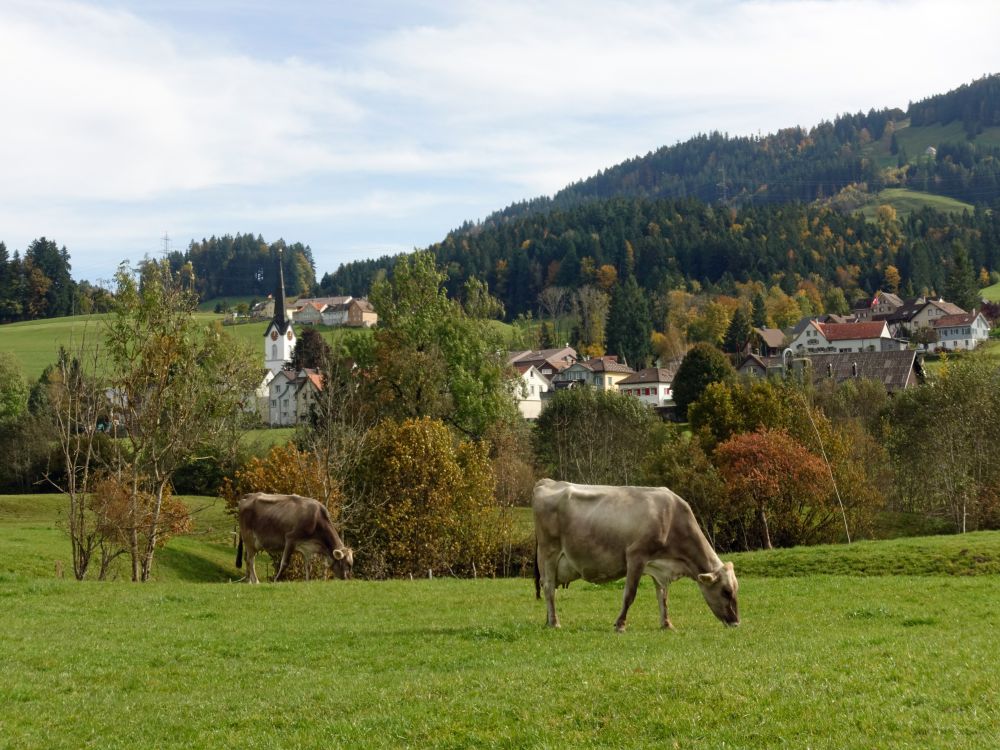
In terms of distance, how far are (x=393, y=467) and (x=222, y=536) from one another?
751 inches

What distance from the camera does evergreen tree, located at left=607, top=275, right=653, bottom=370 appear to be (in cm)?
18262

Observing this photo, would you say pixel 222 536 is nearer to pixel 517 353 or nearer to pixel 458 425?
pixel 458 425

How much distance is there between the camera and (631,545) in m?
18.9

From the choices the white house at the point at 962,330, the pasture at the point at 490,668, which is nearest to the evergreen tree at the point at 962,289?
the white house at the point at 962,330

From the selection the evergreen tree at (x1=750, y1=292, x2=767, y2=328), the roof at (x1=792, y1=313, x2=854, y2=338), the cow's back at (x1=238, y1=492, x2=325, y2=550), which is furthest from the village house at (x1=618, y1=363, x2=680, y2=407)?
the cow's back at (x1=238, y1=492, x2=325, y2=550)

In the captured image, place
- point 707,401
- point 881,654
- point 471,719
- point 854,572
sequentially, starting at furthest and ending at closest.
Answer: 1. point 707,401
2. point 854,572
3. point 881,654
4. point 471,719

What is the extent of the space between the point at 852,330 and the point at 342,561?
156517 millimetres

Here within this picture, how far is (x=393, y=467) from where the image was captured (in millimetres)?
49531

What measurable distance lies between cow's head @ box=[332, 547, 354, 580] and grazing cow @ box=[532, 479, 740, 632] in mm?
14592

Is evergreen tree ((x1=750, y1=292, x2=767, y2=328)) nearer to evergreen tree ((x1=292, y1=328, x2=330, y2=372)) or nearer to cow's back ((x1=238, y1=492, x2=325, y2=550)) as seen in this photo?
evergreen tree ((x1=292, y1=328, x2=330, y2=372))

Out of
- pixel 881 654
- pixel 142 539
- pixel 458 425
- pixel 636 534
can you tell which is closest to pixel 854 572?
pixel 636 534

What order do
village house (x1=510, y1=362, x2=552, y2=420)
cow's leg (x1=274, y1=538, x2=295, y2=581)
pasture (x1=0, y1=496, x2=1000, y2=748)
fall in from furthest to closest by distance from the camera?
village house (x1=510, y1=362, x2=552, y2=420)
cow's leg (x1=274, y1=538, x2=295, y2=581)
pasture (x1=0, y1=496, x2=1000, y2=748)

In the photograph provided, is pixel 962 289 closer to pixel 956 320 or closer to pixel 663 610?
pixel 956 320

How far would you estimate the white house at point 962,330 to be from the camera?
167625 millimetres
